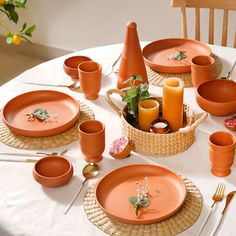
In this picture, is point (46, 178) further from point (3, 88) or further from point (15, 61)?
point (15, 61)

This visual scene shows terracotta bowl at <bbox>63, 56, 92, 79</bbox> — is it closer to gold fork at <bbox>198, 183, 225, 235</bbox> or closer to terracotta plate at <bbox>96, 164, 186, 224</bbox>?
terracotta plate at <bbox>96, 164, 186, 224</bbox>

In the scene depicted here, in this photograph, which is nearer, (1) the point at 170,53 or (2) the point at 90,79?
(2) the point at 90,79

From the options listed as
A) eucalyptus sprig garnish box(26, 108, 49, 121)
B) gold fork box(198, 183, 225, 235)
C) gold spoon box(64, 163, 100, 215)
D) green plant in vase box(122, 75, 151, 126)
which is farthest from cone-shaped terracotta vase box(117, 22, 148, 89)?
gold fork box(198, 183, 225, 235)

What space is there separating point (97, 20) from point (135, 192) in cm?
236

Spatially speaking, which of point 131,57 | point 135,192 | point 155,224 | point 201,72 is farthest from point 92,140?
point 201,72

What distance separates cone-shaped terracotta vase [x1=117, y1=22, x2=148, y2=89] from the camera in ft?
5.96

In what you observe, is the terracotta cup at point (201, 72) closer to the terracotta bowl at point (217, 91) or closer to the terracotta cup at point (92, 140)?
the terracotta bowl at point (217, 91)

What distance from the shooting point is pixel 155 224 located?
1327 millimetres

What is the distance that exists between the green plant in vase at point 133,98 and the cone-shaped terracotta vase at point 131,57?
19cm

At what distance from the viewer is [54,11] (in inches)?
148

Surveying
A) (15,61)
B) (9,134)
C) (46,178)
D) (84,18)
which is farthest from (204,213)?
(15,61)

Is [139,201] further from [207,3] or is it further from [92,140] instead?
[207,3]

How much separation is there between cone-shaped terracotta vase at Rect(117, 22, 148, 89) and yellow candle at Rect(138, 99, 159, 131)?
0.21 metres

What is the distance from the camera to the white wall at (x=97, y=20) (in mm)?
3379
